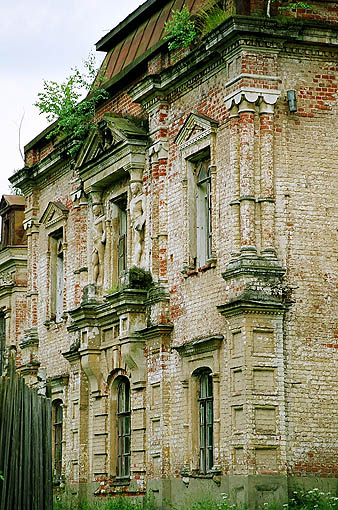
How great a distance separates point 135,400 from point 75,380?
10.2 feet

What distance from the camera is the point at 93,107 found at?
2452 centimetres

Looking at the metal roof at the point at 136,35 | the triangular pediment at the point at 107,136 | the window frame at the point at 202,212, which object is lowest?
the window frame at the point at 202,212

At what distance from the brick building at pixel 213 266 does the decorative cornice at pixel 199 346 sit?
0.04m

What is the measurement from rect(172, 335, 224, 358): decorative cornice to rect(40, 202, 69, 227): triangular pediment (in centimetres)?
659

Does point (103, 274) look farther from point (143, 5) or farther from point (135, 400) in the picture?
point (143, 5)

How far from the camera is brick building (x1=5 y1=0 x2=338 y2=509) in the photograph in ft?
59.6

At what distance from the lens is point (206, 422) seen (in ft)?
64.1

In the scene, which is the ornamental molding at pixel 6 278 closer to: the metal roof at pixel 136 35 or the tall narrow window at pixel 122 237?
the metal roof at pixel 136 35

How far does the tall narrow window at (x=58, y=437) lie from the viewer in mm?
25875

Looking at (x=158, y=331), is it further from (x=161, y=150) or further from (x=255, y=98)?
(x=255, y=98)

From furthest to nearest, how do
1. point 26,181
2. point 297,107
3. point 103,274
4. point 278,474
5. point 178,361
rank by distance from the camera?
point 26,181 → point 103,274 → point 178,361 → point 297,107 → point 278,474

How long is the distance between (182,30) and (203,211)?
308 centimetres

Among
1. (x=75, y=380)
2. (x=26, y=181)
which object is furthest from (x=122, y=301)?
(x=26, y=181)

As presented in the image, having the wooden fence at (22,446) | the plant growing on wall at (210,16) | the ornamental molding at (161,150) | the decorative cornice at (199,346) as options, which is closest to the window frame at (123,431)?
the decorative cornice at (199,346)
